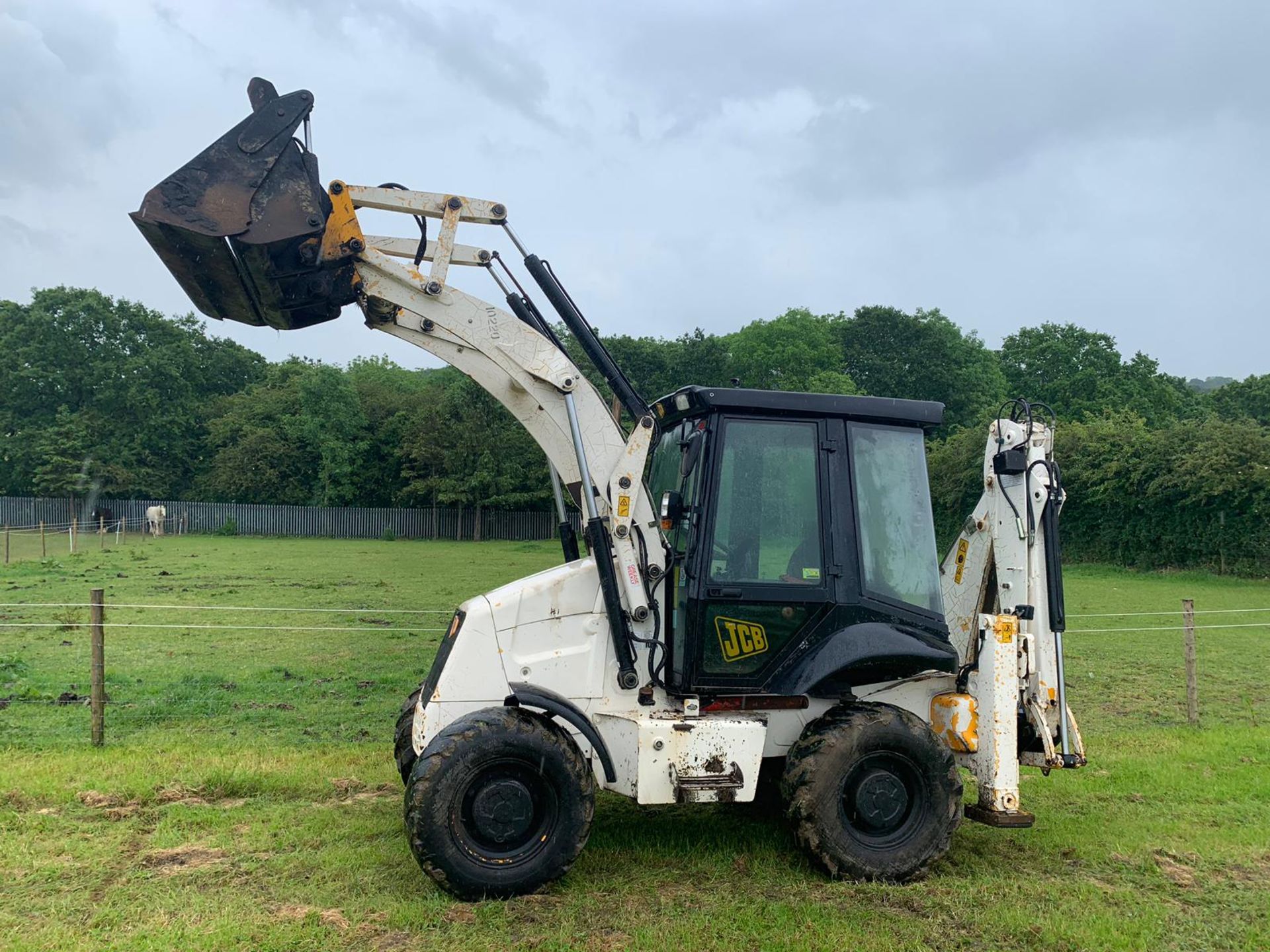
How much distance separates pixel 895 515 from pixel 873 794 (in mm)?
1551

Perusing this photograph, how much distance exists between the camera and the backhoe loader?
4977 mm

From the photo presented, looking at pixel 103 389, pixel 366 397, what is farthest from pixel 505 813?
pixel 103 389

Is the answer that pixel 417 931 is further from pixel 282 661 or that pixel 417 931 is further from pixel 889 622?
pixel 282 661

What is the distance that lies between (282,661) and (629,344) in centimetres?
4501

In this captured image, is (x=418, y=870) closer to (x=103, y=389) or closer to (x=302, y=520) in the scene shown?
(x=302, y=520)

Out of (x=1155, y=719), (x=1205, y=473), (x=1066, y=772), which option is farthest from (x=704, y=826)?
(x=1205, y=473)

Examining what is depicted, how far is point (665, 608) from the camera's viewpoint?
18.0 ft

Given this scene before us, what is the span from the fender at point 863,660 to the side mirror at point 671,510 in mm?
1019

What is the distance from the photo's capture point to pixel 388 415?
5491 centimetres

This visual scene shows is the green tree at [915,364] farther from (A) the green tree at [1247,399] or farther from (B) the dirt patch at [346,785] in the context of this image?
(B) the dirt patch at [346,785]

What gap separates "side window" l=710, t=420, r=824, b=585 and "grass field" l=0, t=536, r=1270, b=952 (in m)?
1.63

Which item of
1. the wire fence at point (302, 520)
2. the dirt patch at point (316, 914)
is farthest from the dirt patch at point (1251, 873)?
the wire fence at point (302, 520)

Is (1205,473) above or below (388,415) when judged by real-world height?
below

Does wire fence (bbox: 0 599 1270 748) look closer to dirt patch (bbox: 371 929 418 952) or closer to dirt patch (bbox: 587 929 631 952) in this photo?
dirt patch (bbox: 371 929 418 952)
